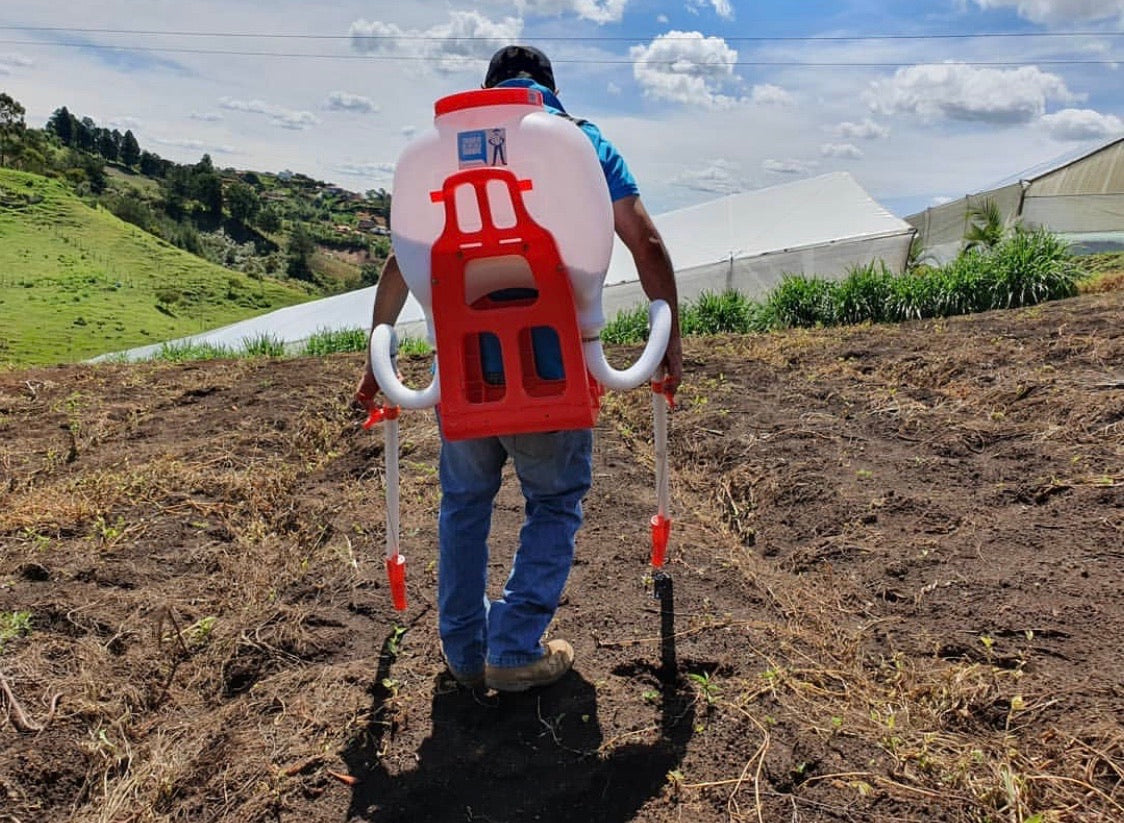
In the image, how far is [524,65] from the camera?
6.11 ft

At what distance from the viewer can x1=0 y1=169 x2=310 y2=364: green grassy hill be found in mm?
14992

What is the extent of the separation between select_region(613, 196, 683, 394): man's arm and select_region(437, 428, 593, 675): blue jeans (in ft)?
1.26

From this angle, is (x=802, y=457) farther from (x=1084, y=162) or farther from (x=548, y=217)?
(x=1084, y=162)

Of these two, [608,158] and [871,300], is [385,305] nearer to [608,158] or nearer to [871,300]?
[608,158]

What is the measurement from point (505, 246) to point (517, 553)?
0.80m

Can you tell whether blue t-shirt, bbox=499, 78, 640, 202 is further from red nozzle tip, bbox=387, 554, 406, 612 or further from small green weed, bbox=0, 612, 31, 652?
small green weed, bbox=0, 612, 31, 652

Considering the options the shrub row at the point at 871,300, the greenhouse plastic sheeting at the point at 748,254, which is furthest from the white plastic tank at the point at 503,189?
the greenhouse plastic sheeting at the point at 748,254

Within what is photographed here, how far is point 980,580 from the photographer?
2580 mm

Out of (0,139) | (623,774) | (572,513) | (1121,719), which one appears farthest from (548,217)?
(0,139)

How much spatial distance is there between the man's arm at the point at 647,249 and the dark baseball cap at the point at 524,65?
→ 0.38m

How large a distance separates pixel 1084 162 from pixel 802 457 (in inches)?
702

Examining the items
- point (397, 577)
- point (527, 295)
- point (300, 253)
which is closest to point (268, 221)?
point (300, 253)

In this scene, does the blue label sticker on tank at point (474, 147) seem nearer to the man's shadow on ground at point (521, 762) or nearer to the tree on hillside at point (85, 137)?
the man's shadow on ground at point (521, 762)

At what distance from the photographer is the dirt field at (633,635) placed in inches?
67.8
